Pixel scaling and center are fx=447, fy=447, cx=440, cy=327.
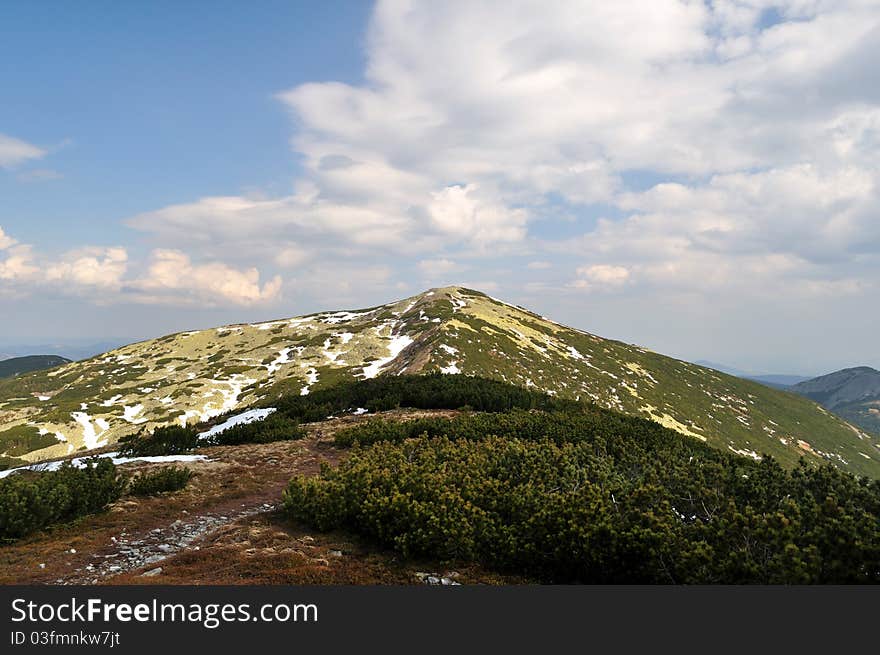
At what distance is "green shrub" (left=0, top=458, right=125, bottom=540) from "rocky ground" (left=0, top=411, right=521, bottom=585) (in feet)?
1.10

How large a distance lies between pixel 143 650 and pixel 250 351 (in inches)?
4024

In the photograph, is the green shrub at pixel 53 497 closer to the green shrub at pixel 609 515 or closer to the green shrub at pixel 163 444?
the green shrub at pixel 609 515

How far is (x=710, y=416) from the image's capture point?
78938mm

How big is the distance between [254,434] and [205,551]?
1305cm

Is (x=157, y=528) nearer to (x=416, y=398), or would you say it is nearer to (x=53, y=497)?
(x=53, y=497)

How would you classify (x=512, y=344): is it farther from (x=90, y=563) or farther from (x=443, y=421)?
(x=90, y=563)

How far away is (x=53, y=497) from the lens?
1051 centimetres

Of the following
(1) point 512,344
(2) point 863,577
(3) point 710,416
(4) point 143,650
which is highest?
(1) point 512,344

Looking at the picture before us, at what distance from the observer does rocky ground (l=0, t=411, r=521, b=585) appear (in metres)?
7.68

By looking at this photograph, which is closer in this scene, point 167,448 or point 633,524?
point 633,524

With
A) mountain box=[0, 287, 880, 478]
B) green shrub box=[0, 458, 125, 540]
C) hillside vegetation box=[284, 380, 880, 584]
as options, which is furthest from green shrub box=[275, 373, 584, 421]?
mountain box=[0, 287, 880, 478]

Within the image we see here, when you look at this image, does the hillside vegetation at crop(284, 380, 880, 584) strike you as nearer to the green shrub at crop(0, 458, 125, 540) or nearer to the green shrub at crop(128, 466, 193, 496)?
the green shrub at crop(128, 466, 193, 496)

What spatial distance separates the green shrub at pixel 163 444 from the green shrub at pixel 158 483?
604cm

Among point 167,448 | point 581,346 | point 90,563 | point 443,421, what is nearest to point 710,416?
point 581,346
